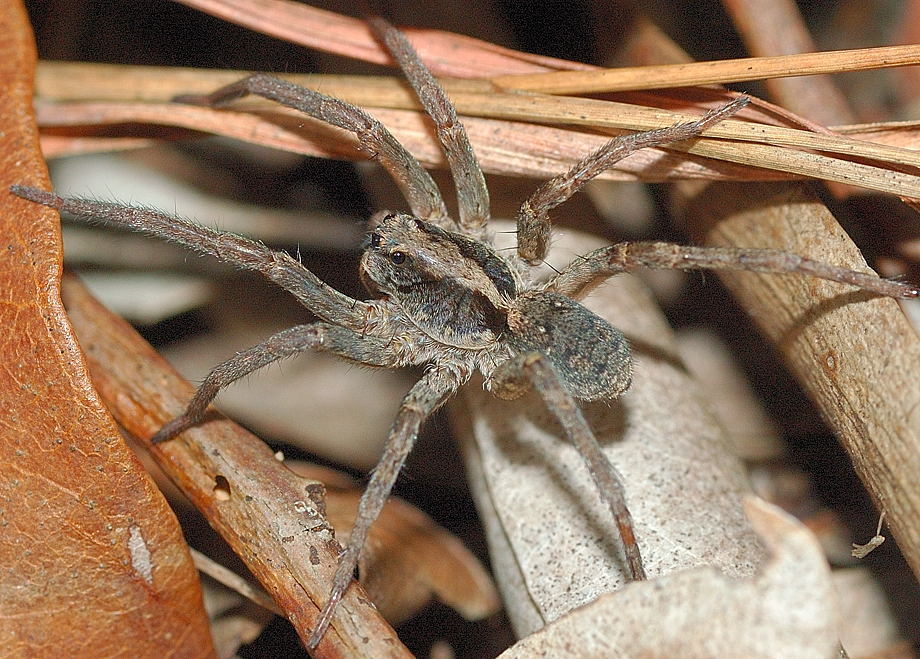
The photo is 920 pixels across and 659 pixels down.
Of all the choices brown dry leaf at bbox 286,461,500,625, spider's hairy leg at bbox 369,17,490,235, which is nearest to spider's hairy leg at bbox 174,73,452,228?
spider's hairy leg at bbox 369,17,490,235

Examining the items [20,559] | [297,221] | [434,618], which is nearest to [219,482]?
[20,559]

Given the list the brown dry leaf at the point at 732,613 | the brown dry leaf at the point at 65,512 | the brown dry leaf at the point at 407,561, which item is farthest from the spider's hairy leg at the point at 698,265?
the brown dry leaf at the point at 65,512

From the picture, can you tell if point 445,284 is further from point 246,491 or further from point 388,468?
point 246,491

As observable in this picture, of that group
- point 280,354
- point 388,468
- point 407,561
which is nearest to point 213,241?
point 280,354

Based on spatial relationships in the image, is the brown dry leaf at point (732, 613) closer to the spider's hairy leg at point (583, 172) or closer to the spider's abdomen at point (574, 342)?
the spider's abdomen at point (574, 342)

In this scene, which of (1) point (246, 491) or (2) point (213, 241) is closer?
(1) point (246, 491)
